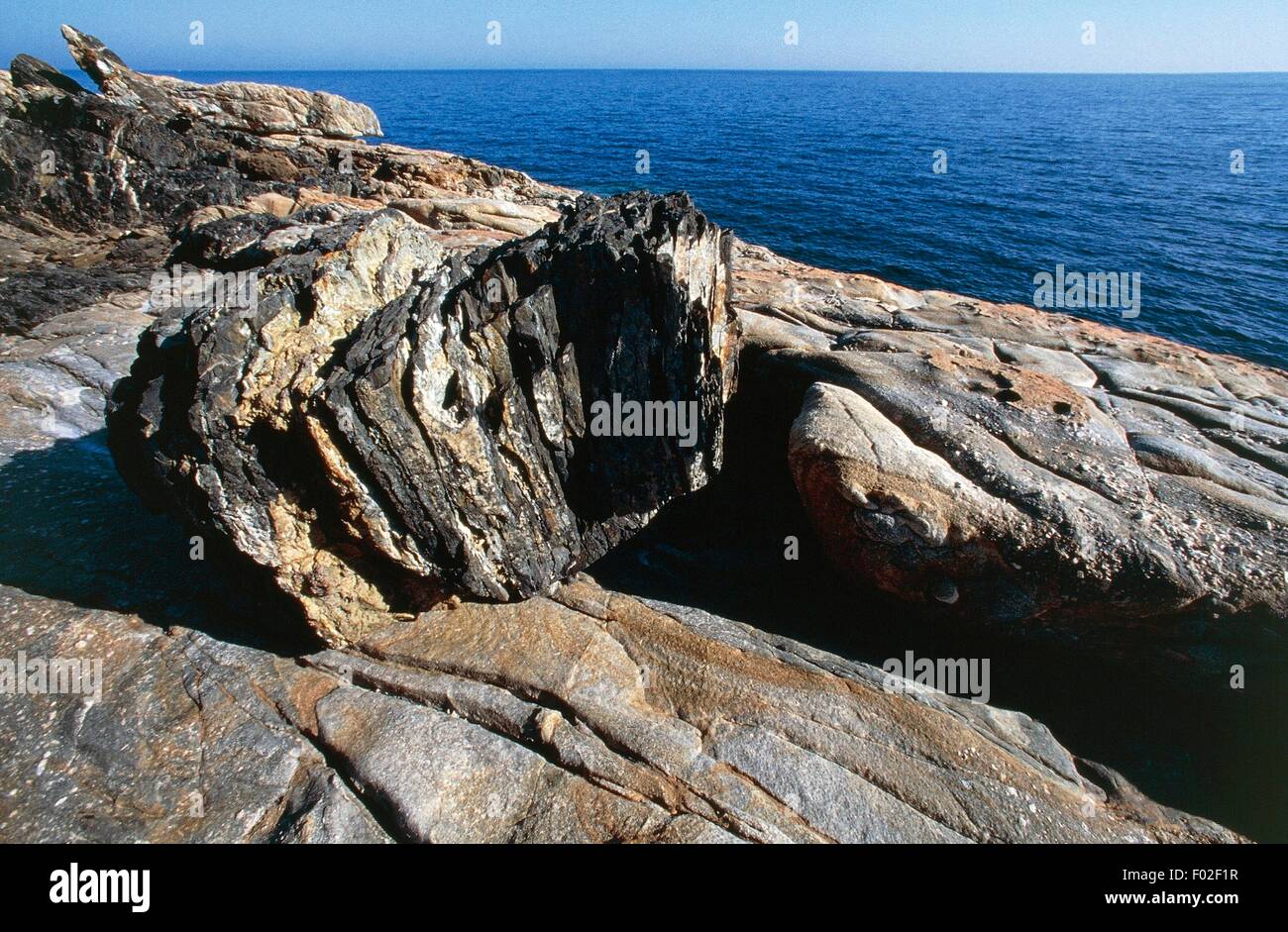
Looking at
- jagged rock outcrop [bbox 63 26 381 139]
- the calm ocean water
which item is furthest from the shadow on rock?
the calm ocean water

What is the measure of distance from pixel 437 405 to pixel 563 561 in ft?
12.8

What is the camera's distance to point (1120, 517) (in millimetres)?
10547

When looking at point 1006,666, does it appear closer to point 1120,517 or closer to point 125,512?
point 1120,517

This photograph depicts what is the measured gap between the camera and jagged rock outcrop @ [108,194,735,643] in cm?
959

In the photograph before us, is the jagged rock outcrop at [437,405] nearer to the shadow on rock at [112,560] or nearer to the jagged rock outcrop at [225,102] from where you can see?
the shadow on rock at [112,560]

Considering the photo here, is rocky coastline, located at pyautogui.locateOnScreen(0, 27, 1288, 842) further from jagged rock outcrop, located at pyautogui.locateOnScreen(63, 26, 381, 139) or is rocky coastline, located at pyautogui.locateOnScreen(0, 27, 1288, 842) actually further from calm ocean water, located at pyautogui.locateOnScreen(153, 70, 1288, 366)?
calm ocean water, located at pyautogui.locateOnScreen(153, 70, 1288, 366)

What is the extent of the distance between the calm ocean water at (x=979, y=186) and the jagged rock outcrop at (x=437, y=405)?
38.4 m

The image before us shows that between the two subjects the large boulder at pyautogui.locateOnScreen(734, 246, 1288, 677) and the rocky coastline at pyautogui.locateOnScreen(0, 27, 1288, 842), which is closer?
the rocky coastline at pyautogui.locateOnScreen(0, 27, 1288, 842)

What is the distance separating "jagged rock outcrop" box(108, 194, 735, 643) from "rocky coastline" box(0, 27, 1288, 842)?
64 mm

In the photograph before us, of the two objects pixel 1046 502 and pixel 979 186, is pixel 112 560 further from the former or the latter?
pixel 979 186
